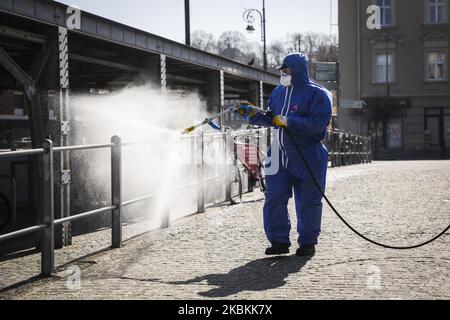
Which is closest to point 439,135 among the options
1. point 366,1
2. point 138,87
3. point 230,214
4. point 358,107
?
point 358,107

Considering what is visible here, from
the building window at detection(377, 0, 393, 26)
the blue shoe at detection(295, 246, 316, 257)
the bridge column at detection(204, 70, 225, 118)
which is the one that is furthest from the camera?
the building window at detection(377, 0, 393, 26)

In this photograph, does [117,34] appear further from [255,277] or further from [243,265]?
[255,277]

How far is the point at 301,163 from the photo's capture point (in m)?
6.94

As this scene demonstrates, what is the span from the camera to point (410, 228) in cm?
857

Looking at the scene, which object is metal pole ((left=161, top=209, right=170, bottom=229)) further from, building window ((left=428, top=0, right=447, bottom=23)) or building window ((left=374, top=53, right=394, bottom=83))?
building window ((left=428, top=0, right=447, bottom=23))

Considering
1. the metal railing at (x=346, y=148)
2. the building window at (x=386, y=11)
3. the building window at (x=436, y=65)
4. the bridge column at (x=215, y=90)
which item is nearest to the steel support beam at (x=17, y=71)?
the bridge column at (x=215, y=90)

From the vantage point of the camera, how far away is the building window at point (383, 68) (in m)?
46.0

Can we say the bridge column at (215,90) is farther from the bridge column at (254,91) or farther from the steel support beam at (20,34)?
the steel support beam at (20,34)

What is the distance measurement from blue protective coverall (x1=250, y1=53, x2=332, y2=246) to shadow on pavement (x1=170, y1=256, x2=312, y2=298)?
318 mm

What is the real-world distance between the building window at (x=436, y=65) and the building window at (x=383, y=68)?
2341mm

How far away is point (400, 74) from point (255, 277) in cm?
4189

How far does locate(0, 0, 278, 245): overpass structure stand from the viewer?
8234 millimetres

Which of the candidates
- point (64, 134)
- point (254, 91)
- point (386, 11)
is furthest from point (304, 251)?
point (386, 11)

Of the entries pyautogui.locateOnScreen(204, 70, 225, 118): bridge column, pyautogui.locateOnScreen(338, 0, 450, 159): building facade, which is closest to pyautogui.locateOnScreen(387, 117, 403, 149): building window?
pyautogui.locateOnScreen(338, 0, 450, 159): building facade
